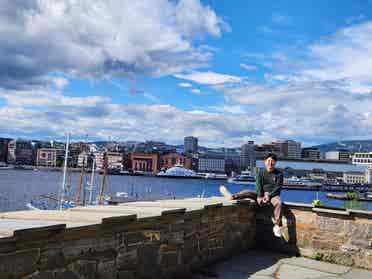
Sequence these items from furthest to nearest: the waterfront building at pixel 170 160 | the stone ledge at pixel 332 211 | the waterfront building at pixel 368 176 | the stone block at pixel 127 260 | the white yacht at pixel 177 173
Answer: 1. the waterfront building at pixel 170 160
2. the white yacht at pixel 177 173
3. the waterfront building at pixel 368 176
4. the stone ledge at pixel 332 211
5. the stone block at pixel 127 260

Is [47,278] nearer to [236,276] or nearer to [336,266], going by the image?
[236,276]

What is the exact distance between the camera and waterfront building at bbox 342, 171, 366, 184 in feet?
503

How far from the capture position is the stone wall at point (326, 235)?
6.31 metres

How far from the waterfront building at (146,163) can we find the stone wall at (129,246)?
174668mm

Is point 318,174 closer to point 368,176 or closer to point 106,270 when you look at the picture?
point 368,176

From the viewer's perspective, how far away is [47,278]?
3545mm

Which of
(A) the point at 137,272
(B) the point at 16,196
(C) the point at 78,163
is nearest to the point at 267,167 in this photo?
(A) the point at 137,272

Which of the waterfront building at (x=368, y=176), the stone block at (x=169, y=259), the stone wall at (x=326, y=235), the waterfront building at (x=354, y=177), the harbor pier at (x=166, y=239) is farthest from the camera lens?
the waterfront building at (x=354, y=177)

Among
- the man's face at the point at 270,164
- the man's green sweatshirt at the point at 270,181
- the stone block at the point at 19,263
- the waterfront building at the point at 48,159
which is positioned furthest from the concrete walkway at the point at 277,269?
the waterfront building at the point at 48,159

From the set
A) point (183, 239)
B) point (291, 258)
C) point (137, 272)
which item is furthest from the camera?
point (291, 258)

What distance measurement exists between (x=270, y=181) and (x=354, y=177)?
161m

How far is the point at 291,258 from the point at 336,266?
70 cm

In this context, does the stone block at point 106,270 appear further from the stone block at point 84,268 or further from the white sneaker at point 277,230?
the white sneaker at point 277,230

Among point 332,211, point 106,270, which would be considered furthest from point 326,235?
point 106,270
